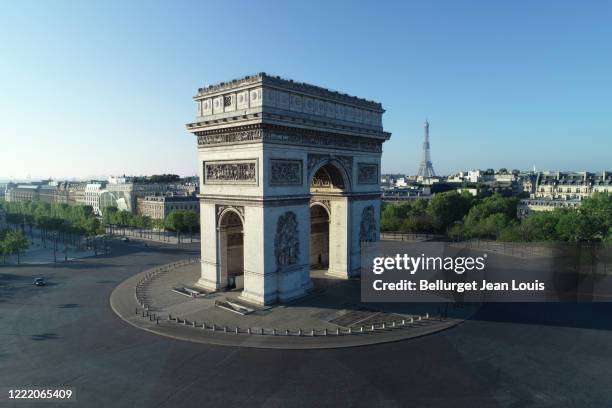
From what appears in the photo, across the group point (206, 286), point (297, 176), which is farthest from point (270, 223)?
point (206, 286)

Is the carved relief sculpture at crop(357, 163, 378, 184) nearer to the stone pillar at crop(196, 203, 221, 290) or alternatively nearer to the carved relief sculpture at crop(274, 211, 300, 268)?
the carved relief sculpture at crop(274, 211, 300, 268)

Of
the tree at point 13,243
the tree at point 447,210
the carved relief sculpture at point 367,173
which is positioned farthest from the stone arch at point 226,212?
the tree at point 447,210

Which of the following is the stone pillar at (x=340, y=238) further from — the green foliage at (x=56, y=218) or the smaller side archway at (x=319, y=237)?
the green foliage at (x=56, y=218)

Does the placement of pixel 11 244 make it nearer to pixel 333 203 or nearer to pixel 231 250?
pixel 231 250

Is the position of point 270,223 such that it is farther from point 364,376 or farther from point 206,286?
point 364,376

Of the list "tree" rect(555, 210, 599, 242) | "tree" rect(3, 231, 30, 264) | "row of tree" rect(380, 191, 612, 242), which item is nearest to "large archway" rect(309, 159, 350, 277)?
"row of tree" rect(380, 191, 612, 242)

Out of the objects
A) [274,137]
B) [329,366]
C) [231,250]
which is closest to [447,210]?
[231,250]
